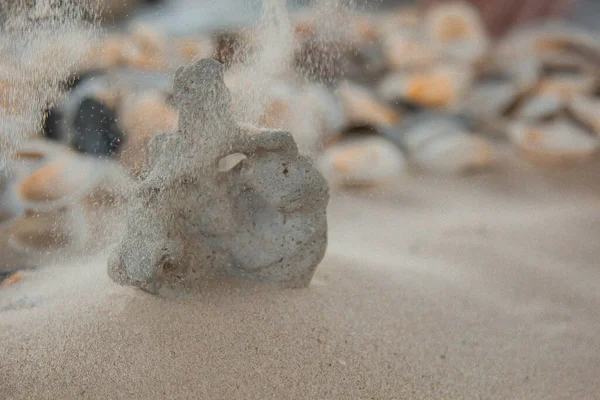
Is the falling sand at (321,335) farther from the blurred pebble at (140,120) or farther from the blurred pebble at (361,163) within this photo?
the blurred pebble at (361,163)

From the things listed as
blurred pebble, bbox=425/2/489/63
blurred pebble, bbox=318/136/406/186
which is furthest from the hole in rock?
blurred pebble, bbox=425/2/489/63

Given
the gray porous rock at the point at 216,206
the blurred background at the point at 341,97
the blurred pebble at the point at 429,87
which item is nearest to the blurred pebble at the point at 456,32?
the blurred background at the point at 341,97

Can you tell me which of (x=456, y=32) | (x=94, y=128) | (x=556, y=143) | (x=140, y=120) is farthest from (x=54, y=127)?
(x=456, y=32)

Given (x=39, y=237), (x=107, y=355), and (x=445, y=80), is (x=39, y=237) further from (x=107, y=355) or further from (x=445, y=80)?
(x=445, y=80)

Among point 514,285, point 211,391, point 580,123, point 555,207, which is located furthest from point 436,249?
point 580,123

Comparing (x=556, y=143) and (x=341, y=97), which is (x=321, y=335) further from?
(x=556, y=143)
